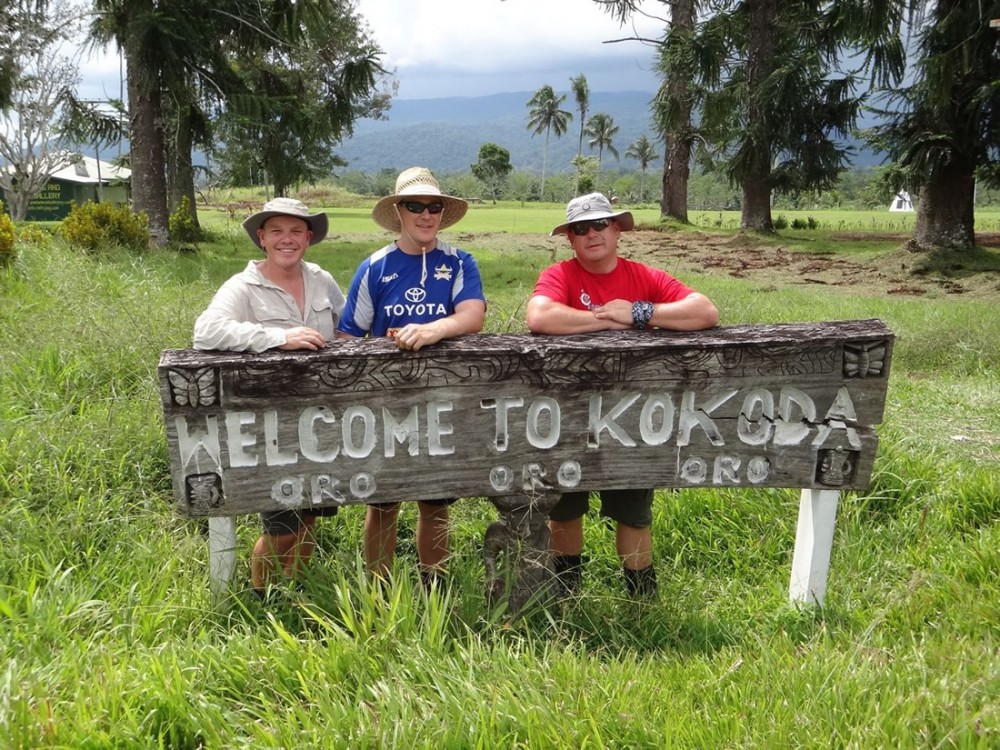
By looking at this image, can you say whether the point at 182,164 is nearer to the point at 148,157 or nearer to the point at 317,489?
the point at 148,157

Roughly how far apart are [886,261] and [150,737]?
40.2ft

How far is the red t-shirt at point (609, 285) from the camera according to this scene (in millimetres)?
2602

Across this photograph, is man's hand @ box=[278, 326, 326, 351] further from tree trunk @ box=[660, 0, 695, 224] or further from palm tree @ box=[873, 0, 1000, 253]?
tree trunk @ box=[660, 0, 695, 224]

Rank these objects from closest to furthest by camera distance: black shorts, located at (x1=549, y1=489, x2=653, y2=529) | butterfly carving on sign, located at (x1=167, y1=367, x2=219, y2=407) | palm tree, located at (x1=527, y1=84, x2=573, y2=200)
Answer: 1. butterfly carving on sign, located at (x1=167, y1=367, x2=219, y2=407)
2. black shorts, located at (x1=549, y1=489, x2=653, y2=529)
3. palm tree, located at (x1=527, y1=84, x2=573, y2=200)

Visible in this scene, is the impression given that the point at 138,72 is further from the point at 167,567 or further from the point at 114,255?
the point at 167,567

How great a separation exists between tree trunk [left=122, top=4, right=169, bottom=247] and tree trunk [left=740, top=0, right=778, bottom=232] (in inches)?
425

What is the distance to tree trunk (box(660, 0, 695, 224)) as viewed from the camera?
1647 cm

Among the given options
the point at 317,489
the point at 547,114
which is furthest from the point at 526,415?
the point at 547,114

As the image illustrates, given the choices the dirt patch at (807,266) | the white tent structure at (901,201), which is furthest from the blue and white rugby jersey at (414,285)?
the white tent structure at (901,201)

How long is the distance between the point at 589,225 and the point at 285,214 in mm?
968

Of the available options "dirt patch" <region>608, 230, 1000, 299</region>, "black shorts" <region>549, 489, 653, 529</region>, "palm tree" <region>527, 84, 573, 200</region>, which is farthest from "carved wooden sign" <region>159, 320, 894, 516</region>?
"palm tree" <region>527, 84, 573, 200</region>

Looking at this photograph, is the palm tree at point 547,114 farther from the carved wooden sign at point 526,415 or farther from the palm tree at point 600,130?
the carved wooden sign at point 526,415

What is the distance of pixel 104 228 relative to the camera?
10.9 metres

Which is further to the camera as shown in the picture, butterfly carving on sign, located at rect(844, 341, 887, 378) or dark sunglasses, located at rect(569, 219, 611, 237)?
dark sunglasses, located at rect(569, 219, 611, 237)
